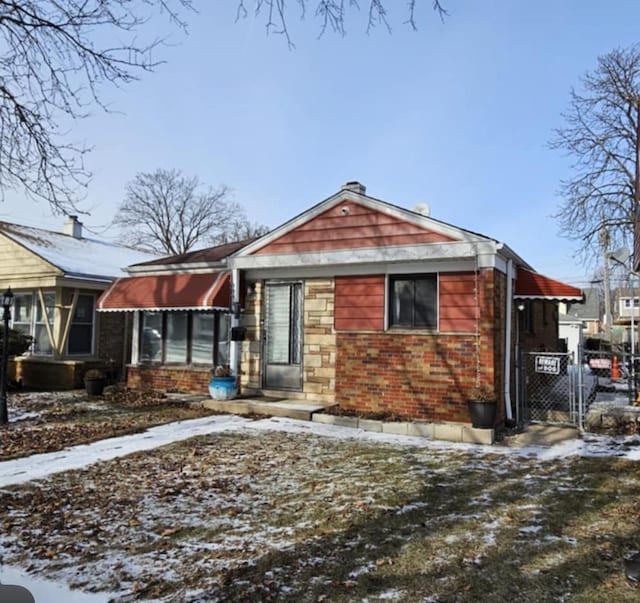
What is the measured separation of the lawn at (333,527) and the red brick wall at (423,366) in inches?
80.0

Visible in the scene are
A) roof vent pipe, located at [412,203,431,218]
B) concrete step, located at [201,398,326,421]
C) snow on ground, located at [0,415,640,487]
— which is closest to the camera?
snow on ground, located at [0,415,640,487]

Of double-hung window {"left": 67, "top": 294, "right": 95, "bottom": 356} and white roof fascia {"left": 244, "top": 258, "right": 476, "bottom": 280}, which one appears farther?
double-hung window {"left": 67, "top": 294, "right": 95, "bottom": 356}

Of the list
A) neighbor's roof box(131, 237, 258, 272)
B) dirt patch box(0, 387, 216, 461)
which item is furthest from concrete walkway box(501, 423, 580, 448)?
neighbor's roof box(131, 237, 258, 272)

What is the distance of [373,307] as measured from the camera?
10.8 m

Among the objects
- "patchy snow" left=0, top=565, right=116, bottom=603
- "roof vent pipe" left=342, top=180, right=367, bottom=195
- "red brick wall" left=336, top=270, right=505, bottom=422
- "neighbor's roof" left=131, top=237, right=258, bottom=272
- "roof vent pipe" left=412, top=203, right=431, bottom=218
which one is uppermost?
"roof vent pipe" left=342, top=180, right=367, bottom=195

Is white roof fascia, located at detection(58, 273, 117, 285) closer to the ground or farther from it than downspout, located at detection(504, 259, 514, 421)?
farther from it

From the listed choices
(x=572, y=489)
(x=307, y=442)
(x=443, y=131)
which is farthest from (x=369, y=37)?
(x=443, y=131)

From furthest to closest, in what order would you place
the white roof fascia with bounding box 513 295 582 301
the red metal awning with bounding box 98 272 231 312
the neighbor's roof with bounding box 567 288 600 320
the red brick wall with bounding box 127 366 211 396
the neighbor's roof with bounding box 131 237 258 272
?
the neighbor's roof with bounding box 567 288 600 320, the neighbor's roof with bounding box 131 237 258 272, the red brick wall with bounding box 127 366 211 396, the red metal awning with bounding box 98 272 231 312, the white roof fascia with bounding box 513 295 582 301

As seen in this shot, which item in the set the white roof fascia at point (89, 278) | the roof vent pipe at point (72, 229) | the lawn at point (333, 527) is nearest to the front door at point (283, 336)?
the lawn at point (333, 527)

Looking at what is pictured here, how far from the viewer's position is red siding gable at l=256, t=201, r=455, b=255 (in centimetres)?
1035

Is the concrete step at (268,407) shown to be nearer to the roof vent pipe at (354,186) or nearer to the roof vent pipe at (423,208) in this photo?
the roof vent pipe at (354,186)

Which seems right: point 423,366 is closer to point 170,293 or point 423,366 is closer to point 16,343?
point 170,293

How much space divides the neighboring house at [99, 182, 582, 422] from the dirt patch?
61.8 inches

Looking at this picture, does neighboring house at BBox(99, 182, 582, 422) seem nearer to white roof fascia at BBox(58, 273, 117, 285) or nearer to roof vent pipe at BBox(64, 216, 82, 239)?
white roof fascia at BBox(58, 273, 117, 285)
